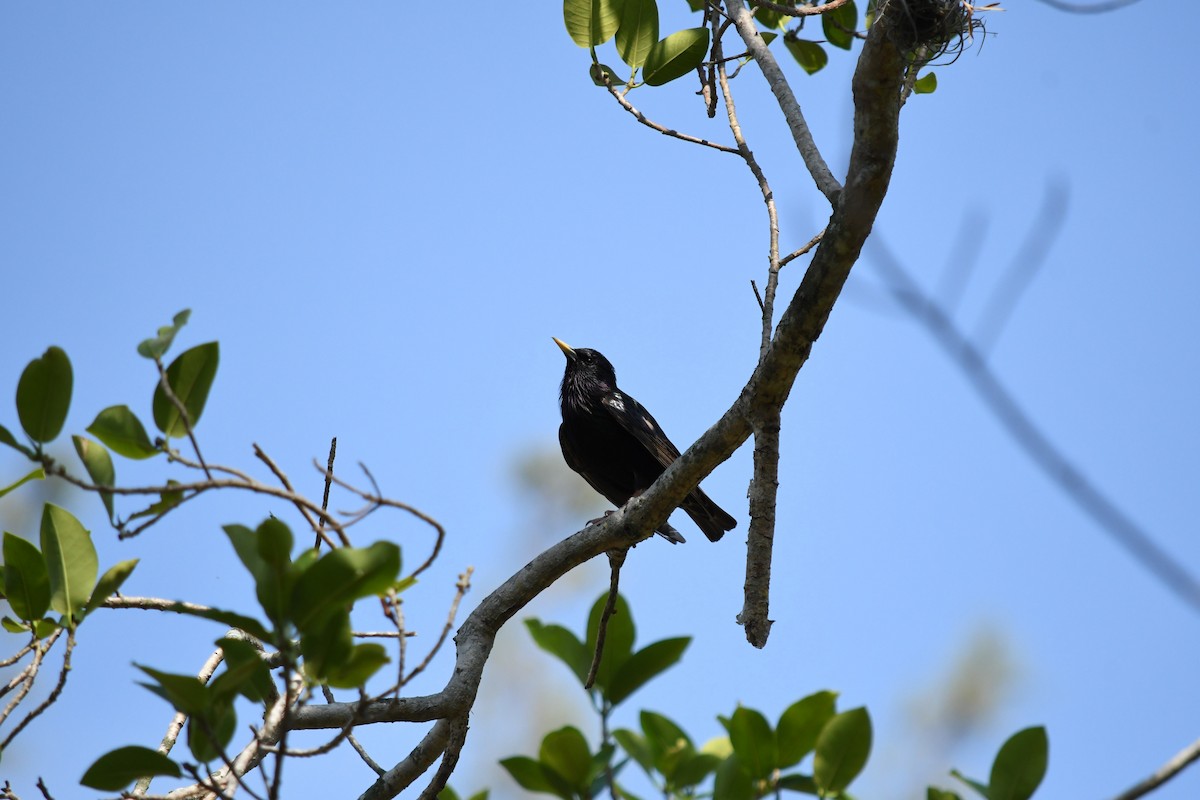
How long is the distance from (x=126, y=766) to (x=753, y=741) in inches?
42.3

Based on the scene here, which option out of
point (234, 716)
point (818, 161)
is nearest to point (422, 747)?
point (234, 716)

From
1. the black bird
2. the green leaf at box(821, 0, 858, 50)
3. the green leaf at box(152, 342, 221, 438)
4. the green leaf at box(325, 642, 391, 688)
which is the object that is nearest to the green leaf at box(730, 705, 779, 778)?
the green leaf at box(325, 642, 391, 688)

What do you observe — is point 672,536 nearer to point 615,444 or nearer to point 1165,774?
point 615,444

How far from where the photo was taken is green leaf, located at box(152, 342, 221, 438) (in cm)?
194

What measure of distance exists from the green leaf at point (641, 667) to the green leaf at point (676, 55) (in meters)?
2.22

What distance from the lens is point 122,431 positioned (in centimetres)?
193

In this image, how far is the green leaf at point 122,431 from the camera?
1.93 m

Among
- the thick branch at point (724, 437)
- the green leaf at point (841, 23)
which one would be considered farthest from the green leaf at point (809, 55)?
the thick branch at point (724, 437)

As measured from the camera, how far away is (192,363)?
1945 millimetres

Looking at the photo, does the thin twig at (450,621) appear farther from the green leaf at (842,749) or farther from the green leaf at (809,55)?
the green leaf at (809,55)

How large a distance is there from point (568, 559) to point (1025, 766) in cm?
184

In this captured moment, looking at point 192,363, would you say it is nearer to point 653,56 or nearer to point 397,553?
point 397,553

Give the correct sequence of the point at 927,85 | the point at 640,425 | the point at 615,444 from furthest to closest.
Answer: the point at 615,444, the point at 640,425, the point at 927,85


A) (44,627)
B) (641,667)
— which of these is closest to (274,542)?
(641,667)
